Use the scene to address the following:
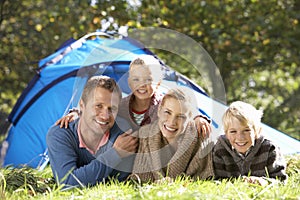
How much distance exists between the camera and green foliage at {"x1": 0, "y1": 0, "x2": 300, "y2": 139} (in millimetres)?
5371

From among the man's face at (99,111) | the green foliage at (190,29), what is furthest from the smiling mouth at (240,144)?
the green foliage at (190,29)

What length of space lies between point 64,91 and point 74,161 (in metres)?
1.18

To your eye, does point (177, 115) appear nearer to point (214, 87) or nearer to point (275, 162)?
point (275, 162)

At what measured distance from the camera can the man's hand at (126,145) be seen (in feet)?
7.61

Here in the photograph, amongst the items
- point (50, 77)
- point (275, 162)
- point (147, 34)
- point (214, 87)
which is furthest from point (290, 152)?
point (147, 34)

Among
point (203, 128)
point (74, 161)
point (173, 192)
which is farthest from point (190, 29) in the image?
point (173, 192)

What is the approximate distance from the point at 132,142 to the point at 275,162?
68 centimetres

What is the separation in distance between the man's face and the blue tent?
0.68 m

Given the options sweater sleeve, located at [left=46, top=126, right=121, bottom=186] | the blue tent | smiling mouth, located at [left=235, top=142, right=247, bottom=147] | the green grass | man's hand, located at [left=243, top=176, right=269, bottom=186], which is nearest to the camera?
the green grass

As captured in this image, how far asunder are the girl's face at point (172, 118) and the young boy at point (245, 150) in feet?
0.67

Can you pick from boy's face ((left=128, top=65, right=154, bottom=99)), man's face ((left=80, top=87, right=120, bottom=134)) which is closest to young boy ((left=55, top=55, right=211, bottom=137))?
boy's face ((left=128, top=65, right=154, bottom=99))

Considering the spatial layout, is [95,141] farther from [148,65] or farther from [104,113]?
[148,65]

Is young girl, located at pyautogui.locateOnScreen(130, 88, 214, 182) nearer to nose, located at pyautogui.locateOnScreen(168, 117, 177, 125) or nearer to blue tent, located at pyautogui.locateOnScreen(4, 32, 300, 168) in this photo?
nose, located at pyautogui.locateOnScreen(168, 117, 177, 125)

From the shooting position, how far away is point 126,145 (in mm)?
2348
